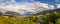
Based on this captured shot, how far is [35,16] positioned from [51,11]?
0.55ft

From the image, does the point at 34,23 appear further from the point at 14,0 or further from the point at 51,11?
the point at 14,0

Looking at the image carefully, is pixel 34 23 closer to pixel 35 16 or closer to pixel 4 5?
pixel 35 16

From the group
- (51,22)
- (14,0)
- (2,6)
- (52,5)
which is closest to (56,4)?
(52,5)

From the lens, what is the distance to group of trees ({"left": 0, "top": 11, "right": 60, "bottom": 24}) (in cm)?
166

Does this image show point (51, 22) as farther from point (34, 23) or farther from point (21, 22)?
point (21, 22)

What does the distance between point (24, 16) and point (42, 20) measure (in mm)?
184

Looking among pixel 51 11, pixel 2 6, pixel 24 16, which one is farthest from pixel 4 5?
pixel 51 11

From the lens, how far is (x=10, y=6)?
1719mm

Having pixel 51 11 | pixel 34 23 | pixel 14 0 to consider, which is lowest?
pixel 34 23

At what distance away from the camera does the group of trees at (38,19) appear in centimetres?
166

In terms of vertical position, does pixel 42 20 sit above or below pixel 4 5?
below

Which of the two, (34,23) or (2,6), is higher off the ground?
(2,6)

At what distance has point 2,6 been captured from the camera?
1.71 meters

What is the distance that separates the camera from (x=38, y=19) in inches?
65.7
